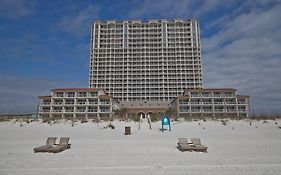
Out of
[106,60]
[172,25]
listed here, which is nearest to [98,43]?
[106,60]

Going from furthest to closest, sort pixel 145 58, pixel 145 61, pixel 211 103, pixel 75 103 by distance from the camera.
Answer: pixel 145 58 → pixel 145 61 → pixel 211 103 → pixel 75 103

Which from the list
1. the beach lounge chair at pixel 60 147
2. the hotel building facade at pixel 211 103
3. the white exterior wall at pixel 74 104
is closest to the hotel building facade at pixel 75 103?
the white exterior wall at pixel 74 104

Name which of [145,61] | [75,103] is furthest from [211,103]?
[75,103]

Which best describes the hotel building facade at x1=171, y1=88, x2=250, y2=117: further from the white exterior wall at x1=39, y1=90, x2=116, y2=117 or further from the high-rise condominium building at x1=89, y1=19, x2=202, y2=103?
the high-rise condominium building at x1=89, y1=19, x2=202, y2=103

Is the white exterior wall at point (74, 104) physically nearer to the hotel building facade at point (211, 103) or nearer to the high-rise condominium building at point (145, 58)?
the hotel building facade at point (211, 103)

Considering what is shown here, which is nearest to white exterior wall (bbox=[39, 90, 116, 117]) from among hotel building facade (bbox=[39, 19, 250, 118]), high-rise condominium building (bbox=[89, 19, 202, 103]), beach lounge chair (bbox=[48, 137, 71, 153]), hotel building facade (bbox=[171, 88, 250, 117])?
hotel building facade (bbox=[39, 19, 250, 118])

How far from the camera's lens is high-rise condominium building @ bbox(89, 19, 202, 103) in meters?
105

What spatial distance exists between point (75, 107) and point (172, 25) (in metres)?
64.0

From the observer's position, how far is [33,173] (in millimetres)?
7301

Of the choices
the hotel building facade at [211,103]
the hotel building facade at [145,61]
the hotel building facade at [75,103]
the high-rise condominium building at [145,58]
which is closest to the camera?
the hotel building facade at [75,103]

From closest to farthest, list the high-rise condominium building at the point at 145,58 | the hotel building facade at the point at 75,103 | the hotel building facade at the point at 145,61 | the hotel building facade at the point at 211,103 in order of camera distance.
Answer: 1. the hotel building facade at the point at 75,103
2. the hotel building facade at the point at 211,103
3. the hotel building facade at the point at 145,61
4. the high-rise condominium building at the point at 145,58

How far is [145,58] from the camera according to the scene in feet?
355

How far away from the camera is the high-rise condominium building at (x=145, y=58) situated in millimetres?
104688

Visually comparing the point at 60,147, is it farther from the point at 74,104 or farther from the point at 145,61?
the point at 145,61
